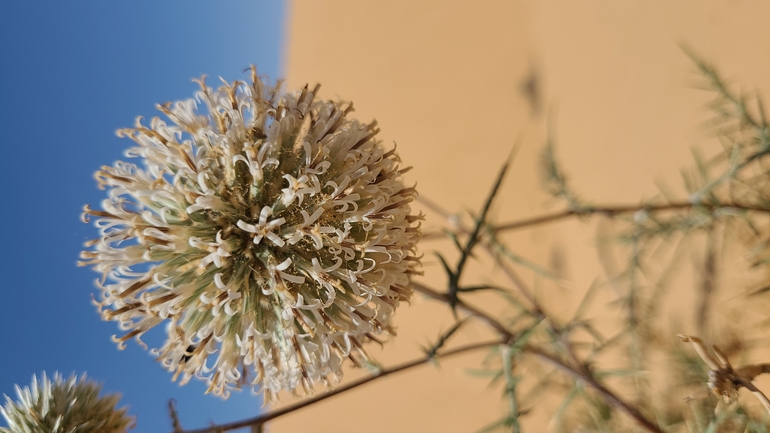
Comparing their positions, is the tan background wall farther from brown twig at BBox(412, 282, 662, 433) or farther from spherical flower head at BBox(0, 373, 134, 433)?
spherical flower head at BBox(0, 373, 134, 433)

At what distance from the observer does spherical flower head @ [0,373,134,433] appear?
530 millimetres

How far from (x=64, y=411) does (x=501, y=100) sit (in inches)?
89.6

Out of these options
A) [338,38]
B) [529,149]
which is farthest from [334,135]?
[338,38]

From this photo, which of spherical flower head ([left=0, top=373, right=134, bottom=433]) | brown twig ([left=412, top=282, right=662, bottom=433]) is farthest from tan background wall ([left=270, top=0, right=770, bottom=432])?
spherical flower head ([left=0, top=373, right=134, bottom=433])

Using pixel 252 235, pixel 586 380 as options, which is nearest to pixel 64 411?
pixel 252 235

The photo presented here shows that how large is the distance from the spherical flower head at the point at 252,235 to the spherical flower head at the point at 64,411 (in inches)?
5.4

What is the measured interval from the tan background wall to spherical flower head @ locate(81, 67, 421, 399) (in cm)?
80

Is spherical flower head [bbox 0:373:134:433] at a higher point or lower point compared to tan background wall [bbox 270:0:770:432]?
lower

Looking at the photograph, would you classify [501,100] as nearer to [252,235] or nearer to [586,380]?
[586,380]

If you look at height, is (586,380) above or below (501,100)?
below

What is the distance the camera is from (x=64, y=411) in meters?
0.56

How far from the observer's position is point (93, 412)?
1.80ft

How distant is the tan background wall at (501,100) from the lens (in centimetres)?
117

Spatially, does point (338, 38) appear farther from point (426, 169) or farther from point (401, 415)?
point (401, 415)
